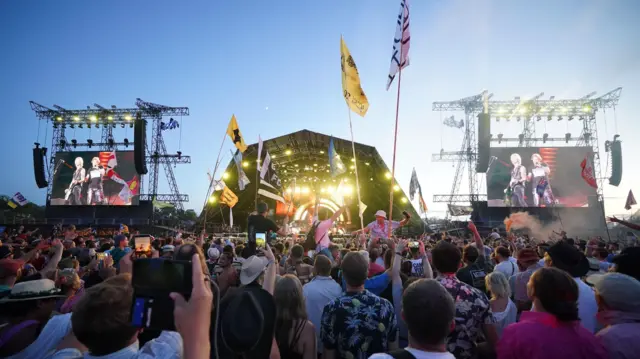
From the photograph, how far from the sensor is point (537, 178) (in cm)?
3297

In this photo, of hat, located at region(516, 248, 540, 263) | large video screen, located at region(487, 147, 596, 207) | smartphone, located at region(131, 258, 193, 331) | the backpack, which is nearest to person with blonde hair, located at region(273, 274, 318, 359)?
smartphone, located at region(131, 258, 193, 331)

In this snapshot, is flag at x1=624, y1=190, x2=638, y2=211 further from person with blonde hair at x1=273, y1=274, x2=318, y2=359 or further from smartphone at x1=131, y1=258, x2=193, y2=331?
smartphone at x1=131, y1=258, x2=193, y2=331

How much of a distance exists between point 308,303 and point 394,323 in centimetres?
108

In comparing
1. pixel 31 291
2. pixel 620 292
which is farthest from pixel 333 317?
pixel 31 291

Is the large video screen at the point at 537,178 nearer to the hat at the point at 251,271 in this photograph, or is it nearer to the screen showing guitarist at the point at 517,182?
the screen showing guitarist at the point at 517,182

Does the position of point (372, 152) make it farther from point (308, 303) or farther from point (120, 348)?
point (120, 348)

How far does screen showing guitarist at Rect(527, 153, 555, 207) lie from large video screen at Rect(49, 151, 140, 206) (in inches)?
1464

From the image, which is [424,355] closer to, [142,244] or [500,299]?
[500,299]

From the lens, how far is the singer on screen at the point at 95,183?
108ft

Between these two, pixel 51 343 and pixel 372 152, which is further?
pixel 372 152

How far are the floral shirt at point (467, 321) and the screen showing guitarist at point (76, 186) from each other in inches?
1491

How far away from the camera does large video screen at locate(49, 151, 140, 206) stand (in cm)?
3300

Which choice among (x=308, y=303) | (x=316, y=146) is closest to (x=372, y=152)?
(x=316, y=146)

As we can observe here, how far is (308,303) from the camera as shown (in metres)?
3.77
